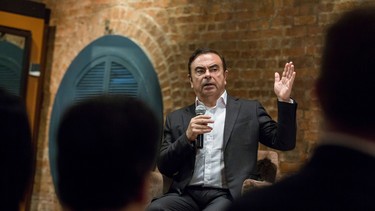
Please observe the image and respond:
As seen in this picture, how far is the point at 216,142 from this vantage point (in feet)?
10.8

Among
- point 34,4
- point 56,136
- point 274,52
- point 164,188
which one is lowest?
point 164,188

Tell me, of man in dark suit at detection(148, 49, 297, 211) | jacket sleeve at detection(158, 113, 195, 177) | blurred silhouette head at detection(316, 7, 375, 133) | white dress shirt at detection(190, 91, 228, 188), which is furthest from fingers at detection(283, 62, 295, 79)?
blurred silhouette head at detection(316, 7, 375, 133)

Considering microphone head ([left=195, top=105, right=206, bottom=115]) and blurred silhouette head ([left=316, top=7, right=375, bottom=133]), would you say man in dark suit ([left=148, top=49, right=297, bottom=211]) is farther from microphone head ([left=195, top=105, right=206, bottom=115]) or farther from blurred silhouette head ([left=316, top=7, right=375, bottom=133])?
blurred silhouette head ([left=316, top=7, right=375, bottom=133])

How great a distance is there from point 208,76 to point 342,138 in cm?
249

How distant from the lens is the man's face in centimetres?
343

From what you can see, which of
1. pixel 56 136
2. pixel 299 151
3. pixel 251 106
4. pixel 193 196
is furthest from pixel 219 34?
pixel 56 136

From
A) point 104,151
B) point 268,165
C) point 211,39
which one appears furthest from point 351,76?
point 211,39

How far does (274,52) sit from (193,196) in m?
1.66

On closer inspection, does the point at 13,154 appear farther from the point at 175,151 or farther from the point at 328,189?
the point at 175,151

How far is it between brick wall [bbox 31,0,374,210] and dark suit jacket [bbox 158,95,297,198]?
1.79ft

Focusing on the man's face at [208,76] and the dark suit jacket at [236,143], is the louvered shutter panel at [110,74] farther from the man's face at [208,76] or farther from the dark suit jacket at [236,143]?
the dark suit jacket at [236,143]

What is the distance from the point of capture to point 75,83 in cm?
578

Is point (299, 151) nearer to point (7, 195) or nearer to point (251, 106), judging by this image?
point (251, 106)

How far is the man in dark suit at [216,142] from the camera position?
309 centimetres
